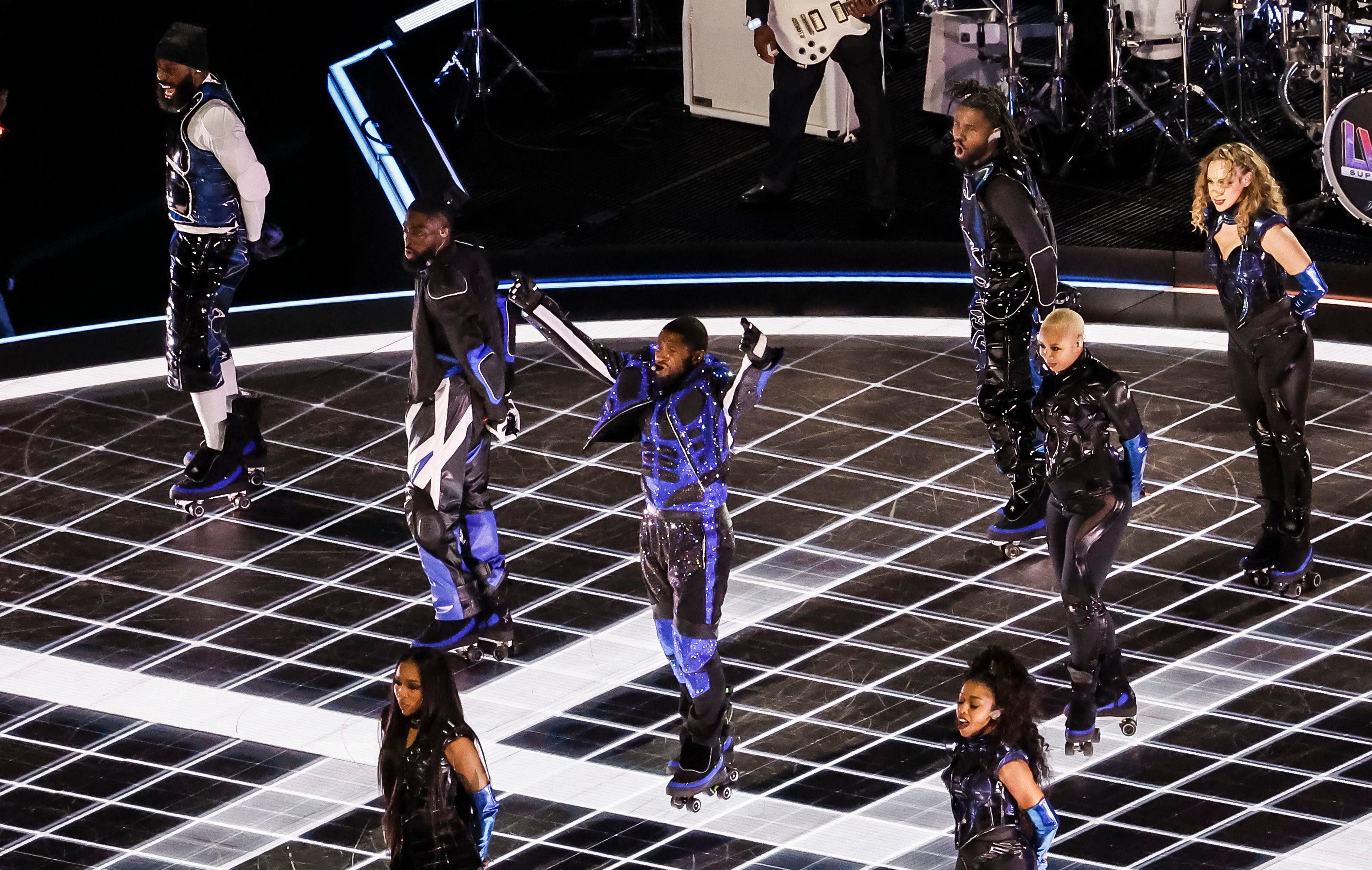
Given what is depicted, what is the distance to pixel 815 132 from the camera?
11586 mm

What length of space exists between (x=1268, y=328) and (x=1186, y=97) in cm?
437

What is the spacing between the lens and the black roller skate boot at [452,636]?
702 cm

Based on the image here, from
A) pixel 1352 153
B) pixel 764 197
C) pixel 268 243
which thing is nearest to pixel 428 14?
pixel 764 197

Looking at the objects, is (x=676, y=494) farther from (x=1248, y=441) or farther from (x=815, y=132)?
(x=815, y=132)

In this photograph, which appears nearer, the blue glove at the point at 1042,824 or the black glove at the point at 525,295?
the blue glove at the point at 1042,824

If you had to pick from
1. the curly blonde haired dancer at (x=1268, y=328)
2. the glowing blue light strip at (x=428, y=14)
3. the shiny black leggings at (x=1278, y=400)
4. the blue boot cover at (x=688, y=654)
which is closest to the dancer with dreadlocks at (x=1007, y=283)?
the curly blonde haired dancer at (x=1268, y=328)

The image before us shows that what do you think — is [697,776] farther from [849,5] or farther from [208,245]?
[849,5]

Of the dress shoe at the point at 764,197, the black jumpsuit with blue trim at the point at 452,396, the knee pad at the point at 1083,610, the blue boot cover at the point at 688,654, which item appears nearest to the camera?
the blue boot cover at the point at 688,654

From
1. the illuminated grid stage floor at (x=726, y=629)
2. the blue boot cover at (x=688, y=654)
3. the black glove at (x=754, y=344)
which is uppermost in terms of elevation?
the black glove at (x=754, y=344)

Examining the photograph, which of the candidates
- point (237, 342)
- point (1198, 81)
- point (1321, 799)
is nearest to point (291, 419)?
point (237, 342)

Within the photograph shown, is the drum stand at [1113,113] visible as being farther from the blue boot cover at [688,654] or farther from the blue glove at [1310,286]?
the blue boot cover at [688,654]

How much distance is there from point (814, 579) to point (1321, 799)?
204 centimetres

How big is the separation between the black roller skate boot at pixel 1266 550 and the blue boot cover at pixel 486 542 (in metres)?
2.50

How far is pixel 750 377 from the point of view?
19.4ft
